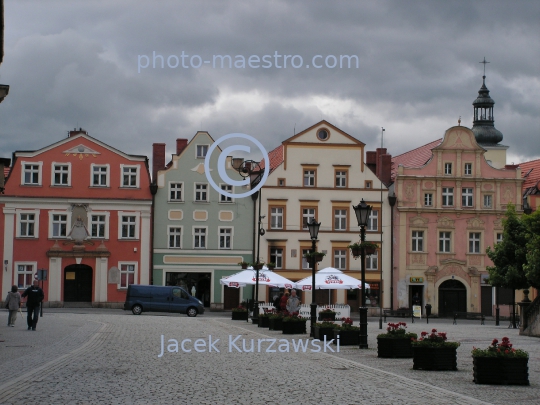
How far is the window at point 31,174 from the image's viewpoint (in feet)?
180

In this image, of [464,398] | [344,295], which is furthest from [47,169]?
[464,398]

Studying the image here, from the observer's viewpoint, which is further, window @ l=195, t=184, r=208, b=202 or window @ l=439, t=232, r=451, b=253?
window @ l=439, t=232, r=451, b=253

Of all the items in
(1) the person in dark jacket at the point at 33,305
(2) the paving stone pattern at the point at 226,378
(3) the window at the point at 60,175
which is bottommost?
(2) the paving stone pattern at the point at 226,378

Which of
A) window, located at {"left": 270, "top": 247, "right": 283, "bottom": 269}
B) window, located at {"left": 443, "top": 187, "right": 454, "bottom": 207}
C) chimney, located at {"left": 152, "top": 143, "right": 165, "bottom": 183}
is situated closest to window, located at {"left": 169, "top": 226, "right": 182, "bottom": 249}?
chimney, located at {"left": 152, "top": 143, "right": 165, "bottom": 183}

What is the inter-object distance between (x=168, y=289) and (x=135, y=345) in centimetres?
2480

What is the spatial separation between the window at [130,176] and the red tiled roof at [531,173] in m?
25.8

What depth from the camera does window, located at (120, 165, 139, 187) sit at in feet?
185

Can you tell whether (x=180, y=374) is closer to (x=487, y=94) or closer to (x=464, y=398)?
(x=464, y=398)

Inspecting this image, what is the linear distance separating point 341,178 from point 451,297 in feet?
34.6

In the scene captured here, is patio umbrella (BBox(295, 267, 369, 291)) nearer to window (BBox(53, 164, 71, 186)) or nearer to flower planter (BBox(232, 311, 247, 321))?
flower planter (BBox(232, 311, 247, 321))

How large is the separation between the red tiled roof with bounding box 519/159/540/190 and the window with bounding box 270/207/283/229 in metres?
17.2

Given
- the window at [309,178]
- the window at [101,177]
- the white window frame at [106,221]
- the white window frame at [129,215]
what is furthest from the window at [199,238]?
the window at [309,178]

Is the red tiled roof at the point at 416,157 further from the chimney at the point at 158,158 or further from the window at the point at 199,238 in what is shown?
the chimney at the point at 158,158

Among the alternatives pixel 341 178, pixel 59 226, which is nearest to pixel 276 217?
pixel 341 178
